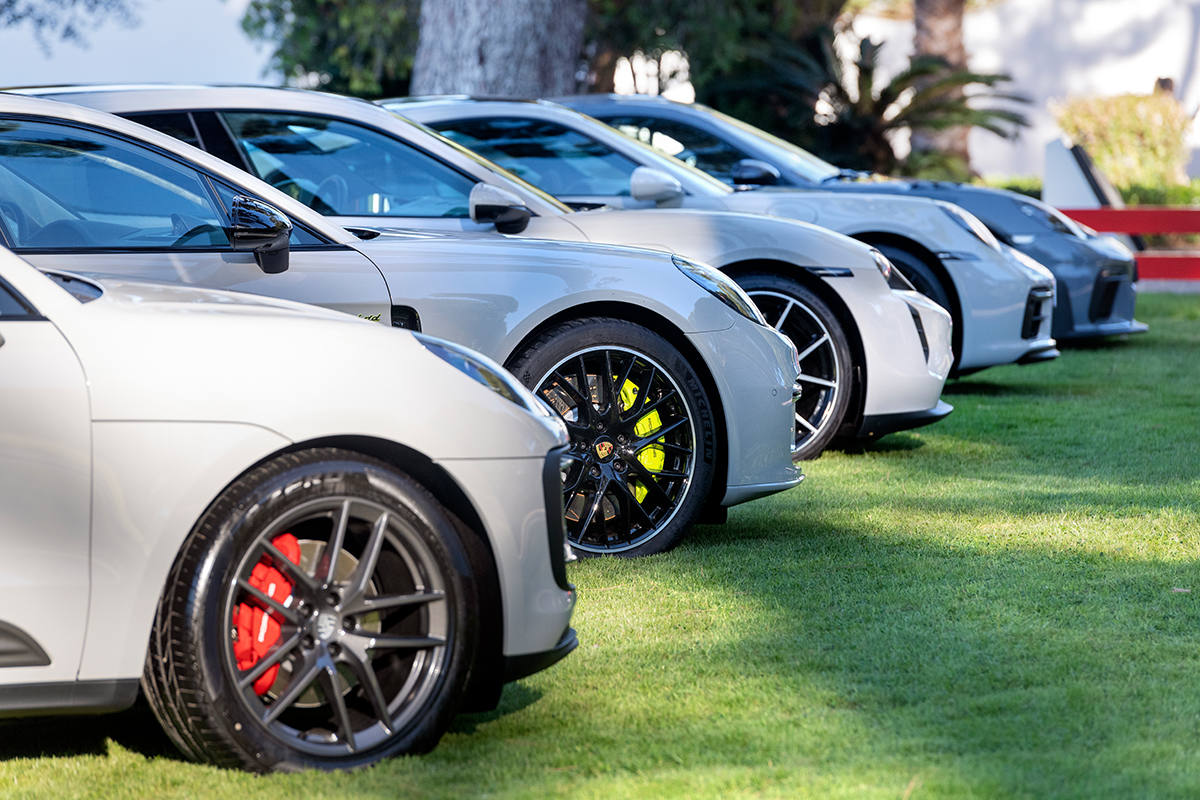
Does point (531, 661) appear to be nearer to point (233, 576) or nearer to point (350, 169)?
point (233, 576)

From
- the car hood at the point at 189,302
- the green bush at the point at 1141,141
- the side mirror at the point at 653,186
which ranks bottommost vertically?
the car hood at the point at 189,302

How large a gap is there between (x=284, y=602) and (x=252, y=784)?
0.38 metres

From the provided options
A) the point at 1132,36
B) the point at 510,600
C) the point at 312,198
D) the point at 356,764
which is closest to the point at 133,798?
the point at 356,764

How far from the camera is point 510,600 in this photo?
11.3ft

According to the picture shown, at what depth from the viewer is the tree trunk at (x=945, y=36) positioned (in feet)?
77.3

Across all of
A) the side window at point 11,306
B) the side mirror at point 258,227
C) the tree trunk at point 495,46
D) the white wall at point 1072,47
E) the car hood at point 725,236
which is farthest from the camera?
the white wall at point 1072,47

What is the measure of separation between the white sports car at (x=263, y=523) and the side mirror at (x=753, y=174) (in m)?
5.77

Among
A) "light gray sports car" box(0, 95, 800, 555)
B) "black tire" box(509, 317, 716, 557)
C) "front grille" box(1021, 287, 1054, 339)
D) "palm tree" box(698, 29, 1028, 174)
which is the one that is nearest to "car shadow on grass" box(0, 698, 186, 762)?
"light gray sports car" box(0, 95, 800, 555)

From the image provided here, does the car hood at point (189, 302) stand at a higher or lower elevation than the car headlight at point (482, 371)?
higher

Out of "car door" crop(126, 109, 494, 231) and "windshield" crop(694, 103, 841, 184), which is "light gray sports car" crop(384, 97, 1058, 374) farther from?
"car door" crop(126, 109, 494, 231)

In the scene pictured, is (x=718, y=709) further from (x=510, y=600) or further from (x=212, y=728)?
(x=212, y=728)

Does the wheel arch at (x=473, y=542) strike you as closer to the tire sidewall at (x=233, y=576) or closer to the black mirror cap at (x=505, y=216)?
the tire sidewall at (x=233, y=576)

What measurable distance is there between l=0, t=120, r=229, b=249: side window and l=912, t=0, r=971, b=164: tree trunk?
65.6 feet

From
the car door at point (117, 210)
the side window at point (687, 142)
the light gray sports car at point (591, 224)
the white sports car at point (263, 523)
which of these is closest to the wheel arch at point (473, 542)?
the white sports car at point (263, 523)
